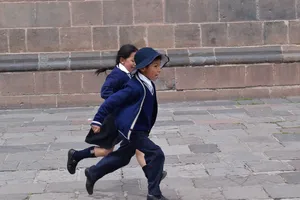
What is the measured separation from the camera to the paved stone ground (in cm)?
495

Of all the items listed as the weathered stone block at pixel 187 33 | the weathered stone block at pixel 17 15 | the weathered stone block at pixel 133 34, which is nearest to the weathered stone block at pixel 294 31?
the weathered stone block at pixel 187 33

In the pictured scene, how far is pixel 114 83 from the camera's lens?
494 centimetres

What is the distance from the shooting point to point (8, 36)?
9.78 metres

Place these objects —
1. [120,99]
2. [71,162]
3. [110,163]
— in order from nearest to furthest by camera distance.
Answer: [120,99] < [110,163] < [71,162]

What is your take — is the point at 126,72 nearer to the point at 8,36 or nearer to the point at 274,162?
the point at 274,162

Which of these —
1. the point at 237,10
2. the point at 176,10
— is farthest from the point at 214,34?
the point at 176,10

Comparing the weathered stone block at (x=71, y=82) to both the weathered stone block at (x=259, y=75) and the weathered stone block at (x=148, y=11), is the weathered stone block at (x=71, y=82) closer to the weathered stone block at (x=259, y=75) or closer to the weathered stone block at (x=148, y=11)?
the weathered stone block at (x=148, y=11)

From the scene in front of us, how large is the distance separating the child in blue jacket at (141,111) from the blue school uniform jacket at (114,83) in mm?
320

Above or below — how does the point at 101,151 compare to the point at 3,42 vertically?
below

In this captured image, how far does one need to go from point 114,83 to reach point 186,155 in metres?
1.53

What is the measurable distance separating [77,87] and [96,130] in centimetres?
513

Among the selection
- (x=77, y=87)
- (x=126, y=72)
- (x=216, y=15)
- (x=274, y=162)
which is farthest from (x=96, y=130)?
(x=216, y=15)

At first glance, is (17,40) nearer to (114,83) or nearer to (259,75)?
(259,75)

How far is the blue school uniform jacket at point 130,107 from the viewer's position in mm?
4531
